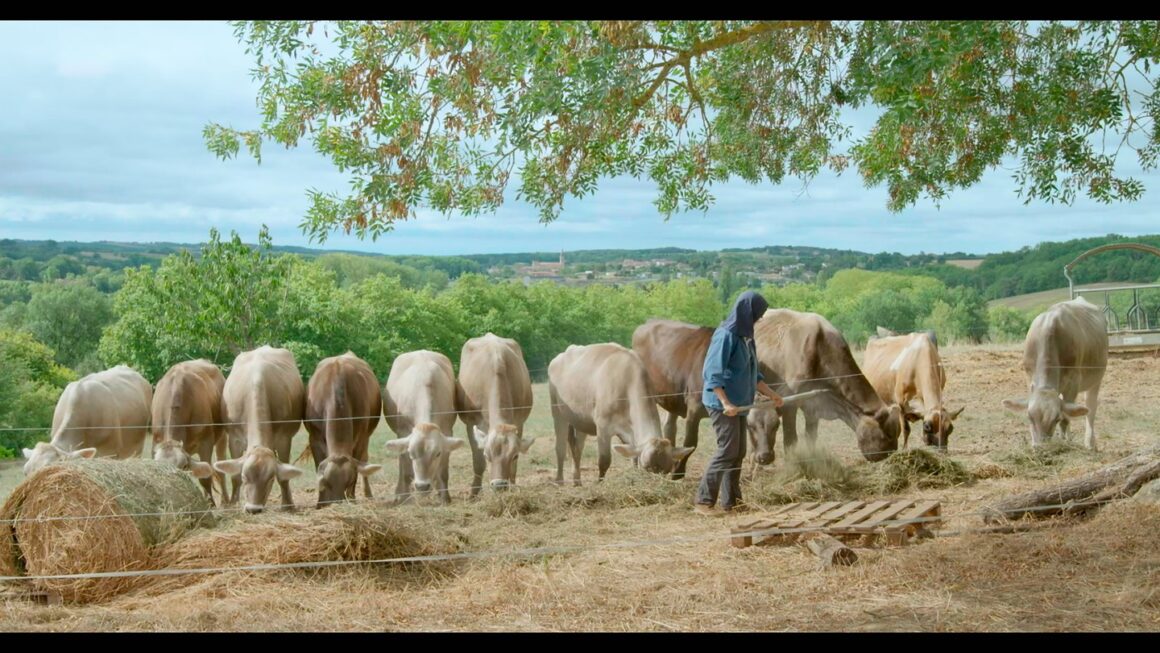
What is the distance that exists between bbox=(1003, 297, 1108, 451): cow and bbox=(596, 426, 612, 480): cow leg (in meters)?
4.06

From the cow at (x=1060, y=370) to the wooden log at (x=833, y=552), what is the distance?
4.57 metres

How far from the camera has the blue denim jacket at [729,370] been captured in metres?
8.08

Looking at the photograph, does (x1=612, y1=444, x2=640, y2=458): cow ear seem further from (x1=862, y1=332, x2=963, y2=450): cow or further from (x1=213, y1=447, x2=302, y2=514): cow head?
(x1=862, y1=332, x2=963, y2=450): cow

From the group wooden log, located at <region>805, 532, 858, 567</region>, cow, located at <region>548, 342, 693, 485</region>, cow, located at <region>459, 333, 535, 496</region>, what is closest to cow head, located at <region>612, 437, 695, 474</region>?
cow, located at <region>548, 342, 693, 485</region>

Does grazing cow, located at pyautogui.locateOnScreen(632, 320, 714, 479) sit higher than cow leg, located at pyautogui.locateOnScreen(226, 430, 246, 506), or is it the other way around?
grazing cow, located at pyautogui.locateOnScreen(632, 320, 714, 479)

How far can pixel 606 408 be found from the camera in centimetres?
998

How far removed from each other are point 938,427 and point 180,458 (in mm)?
7241

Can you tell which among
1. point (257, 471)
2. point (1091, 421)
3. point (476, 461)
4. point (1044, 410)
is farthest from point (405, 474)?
point (1091, 421)

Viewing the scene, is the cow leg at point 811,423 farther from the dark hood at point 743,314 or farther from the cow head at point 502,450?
the cow head at point 502,450

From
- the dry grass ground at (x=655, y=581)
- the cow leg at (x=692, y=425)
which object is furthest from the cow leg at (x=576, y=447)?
the dry grass ground at (x=655, y=581)

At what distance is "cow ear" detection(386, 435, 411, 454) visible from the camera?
8883mm

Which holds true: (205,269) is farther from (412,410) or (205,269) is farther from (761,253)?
(761,253)

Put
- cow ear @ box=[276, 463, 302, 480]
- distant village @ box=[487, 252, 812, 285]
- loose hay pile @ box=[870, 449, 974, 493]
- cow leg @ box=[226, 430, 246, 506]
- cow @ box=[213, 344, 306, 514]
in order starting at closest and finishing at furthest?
1. cow ear @ box=[276, 463, 302, 480]
2. cow @ box=[213, 344, 306, 514]
3. loose hay pile @ box=[870, 449, 974, 493]
4. cow leg @ box=[226, 430, 246, 506]
5. distant village @ box=[487, 252, 812, 285]

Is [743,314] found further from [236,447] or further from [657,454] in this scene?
[236,447]
